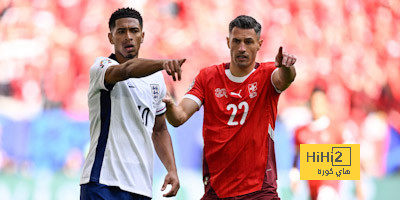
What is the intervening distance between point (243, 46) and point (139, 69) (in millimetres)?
987

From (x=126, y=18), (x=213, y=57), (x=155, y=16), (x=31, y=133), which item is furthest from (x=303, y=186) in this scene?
(x=126, y=18)

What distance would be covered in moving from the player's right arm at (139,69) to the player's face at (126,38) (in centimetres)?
26

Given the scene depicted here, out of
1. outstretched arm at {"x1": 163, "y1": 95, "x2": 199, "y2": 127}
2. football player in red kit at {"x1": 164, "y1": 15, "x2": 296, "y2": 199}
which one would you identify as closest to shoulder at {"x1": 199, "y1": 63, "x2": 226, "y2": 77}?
football player in red kit at {"x1": 164, "y1": 15, "x2": 296, "y2": 199}

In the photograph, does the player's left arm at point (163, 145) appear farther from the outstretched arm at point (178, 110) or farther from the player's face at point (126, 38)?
the player's face at point (126, 38)

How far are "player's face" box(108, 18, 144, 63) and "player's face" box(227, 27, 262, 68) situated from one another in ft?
2.05

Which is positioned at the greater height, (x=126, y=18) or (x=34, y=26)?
(x=34, y=26)

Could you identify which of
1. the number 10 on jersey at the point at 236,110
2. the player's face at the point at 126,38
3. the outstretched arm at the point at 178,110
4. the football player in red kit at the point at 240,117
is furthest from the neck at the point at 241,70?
the player's face at the point at 126,38

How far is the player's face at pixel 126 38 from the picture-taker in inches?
127

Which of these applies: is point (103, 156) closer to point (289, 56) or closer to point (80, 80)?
point (289, 56)

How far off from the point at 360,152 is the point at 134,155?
3333 mm

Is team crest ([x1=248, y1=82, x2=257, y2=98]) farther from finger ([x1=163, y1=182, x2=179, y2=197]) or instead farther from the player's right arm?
the player's right arm

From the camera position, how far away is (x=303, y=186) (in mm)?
5609

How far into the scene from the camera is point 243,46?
11.8 feet

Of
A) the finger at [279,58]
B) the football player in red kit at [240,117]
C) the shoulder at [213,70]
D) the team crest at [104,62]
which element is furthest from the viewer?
the shoulder at [213,70]
